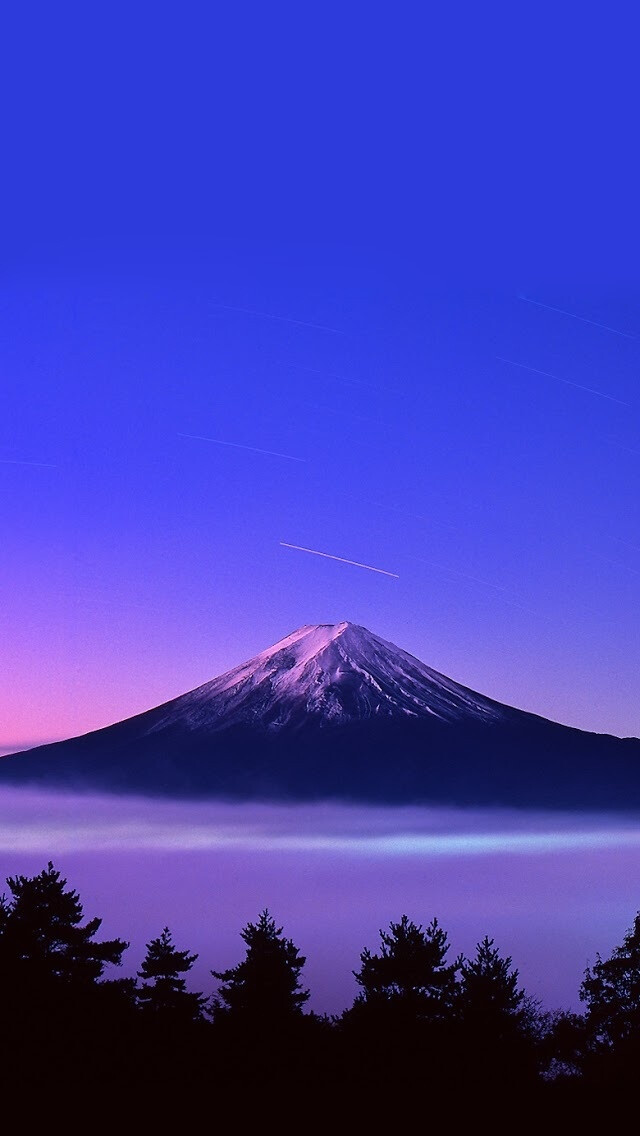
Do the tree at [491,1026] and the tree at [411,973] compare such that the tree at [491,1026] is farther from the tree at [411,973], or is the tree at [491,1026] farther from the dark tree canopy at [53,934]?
the dark tree canopy at [53,934]

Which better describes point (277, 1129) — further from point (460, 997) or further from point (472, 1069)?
point (460, 997)

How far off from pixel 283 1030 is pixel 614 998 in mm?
15185

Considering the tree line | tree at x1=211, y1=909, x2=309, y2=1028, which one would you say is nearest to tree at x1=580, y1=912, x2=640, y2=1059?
the tree line

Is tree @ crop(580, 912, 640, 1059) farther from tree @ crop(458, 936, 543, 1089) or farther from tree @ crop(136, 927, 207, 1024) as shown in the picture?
tree @ crop(136, 927, 207, 1024)

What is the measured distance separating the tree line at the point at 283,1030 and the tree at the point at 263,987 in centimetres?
8

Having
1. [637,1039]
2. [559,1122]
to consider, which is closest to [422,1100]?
[559,1122]

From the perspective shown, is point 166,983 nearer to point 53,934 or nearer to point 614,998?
point 53,934

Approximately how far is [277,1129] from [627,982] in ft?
72.7

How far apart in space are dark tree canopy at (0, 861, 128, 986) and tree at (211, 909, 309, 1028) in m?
4.81

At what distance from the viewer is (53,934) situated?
49031mm

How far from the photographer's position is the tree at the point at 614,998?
47.8 m

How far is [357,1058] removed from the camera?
129ft

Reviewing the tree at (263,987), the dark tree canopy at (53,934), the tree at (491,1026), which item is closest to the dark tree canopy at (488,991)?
the tree at (491,1026)

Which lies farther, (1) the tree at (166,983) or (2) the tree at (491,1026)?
(1) the tree at (166,983)
